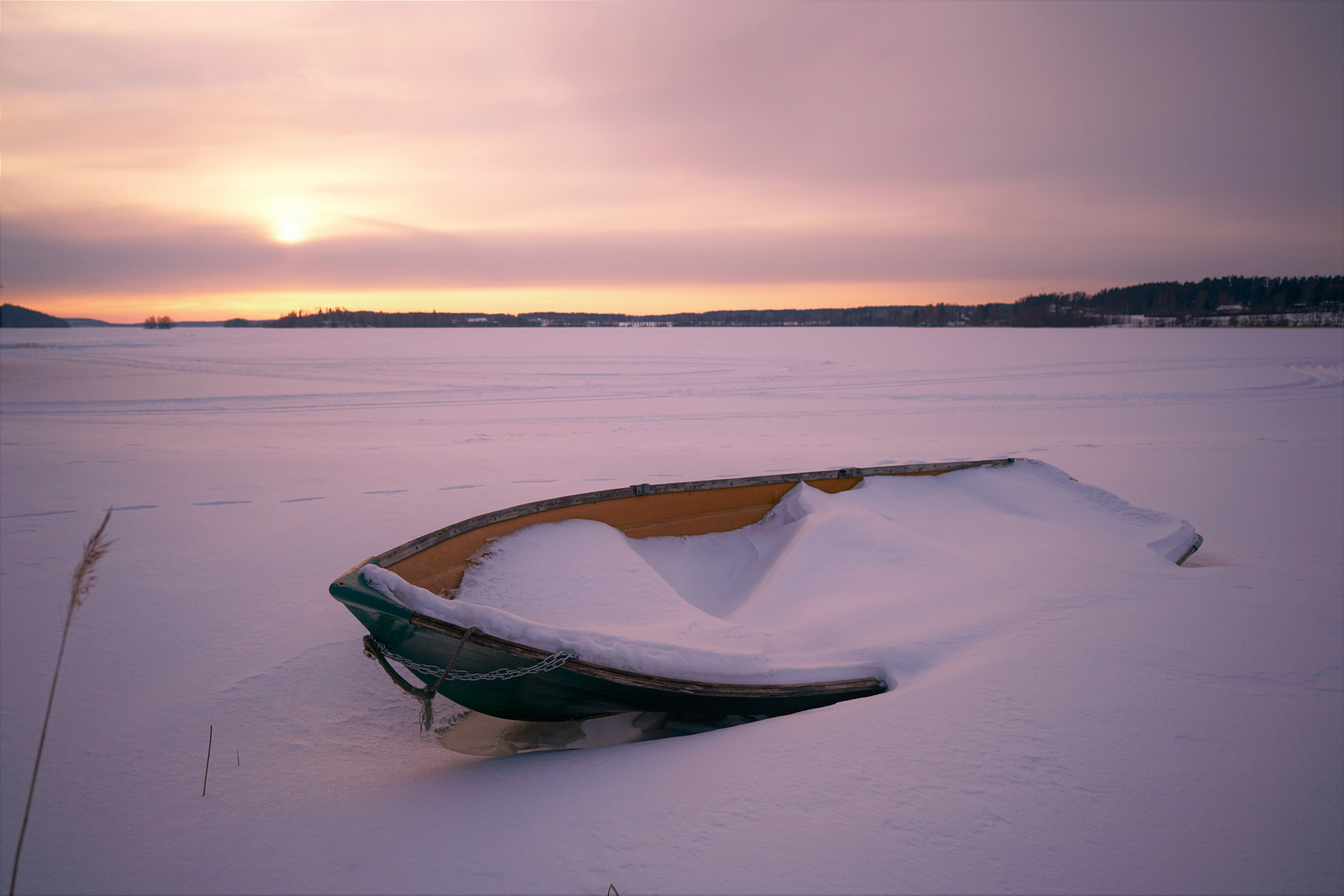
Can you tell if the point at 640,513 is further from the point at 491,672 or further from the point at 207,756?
the point at 207,756

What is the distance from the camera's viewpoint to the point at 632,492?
16.8 feet

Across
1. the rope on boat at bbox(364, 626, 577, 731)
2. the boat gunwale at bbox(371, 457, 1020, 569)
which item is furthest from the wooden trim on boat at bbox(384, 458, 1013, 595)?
the rope on boat at bbox(364, 626, 577, 731)

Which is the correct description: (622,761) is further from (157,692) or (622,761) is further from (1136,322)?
(1136,322)

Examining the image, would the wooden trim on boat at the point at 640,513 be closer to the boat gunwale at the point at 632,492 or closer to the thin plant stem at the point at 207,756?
the boat gunwale at the point at 632,492

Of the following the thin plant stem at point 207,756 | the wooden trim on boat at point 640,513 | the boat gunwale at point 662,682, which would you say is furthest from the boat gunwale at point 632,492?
the thin plant stem at point 207,756

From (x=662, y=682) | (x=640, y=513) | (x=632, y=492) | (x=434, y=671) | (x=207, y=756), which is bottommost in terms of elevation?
(x=207, y=756)

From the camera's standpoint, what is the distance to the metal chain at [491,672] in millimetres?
2783

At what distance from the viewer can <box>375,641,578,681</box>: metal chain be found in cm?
278

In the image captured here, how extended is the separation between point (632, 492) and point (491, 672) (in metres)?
2.43

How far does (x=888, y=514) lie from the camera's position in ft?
18.3

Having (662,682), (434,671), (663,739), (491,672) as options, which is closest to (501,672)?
(491,672)

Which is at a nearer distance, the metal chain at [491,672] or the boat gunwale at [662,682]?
the boat gunwale at [662,682]

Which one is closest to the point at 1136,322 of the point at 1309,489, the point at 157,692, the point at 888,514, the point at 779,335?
the point at 779,335

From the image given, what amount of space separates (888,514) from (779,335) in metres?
48.4
